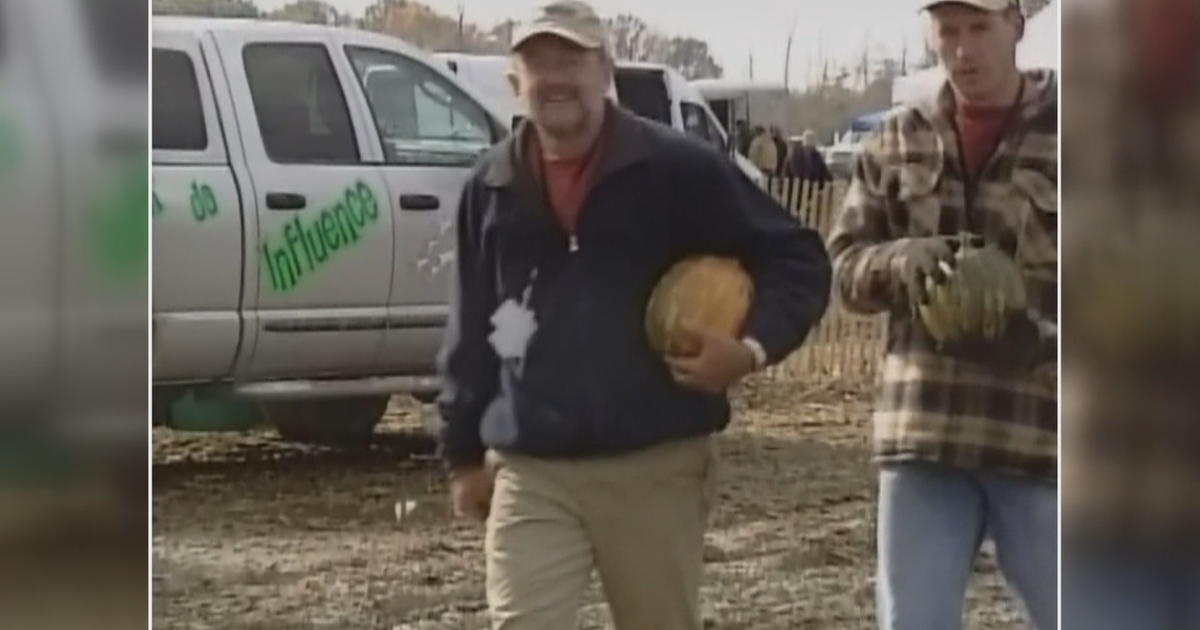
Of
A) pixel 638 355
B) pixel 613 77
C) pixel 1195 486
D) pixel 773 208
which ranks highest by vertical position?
pixel 613 77

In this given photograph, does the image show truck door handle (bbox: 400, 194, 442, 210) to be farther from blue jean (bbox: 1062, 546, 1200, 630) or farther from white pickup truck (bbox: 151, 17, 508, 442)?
blue jean (bbox: 1062, 546, 1200, 630)

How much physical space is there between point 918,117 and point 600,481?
95 centimetres

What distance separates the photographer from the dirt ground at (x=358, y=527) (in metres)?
3.84

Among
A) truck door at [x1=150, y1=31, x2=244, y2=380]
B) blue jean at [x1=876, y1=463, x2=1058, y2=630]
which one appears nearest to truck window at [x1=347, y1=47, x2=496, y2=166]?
truck door at [x1=150, y1=31, x2=244, y2=380]

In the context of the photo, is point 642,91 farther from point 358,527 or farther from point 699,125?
point 358,527

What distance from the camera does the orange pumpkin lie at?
3.77 m

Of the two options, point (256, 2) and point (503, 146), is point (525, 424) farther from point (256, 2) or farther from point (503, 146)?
point (256, 2)

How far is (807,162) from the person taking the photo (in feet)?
12.7

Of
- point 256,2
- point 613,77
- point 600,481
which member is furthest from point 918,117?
point 256,2

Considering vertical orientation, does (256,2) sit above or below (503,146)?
above

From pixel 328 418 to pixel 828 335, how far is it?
3.18 feet

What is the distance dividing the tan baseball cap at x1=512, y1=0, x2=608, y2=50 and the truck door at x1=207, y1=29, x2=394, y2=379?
38 cm

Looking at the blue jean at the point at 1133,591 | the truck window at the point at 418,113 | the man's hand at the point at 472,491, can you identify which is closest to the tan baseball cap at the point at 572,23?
the truck window at the point at 418,113

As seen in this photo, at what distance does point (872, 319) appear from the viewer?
3.91m
